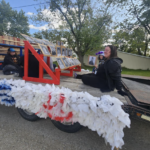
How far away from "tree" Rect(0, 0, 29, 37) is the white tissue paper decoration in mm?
27316

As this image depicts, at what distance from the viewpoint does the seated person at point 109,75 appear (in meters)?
2.39

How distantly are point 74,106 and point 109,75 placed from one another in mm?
1056

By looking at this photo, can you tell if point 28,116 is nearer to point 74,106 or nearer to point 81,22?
point 74,106

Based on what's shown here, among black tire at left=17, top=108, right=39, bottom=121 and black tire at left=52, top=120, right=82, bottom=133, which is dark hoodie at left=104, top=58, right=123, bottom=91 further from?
black tire at left=17, top=108, right=39, bottom=121

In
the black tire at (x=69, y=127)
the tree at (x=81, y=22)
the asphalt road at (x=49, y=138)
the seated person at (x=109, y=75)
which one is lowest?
the asphalt road at (x=49, y=138)

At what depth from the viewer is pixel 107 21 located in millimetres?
14875

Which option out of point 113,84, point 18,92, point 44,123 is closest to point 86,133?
point 44,123

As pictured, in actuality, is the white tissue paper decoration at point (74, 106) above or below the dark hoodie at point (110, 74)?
below

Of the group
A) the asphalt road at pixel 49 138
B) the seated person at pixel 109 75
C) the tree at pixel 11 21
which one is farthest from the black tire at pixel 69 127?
the tree at pixel 11 21

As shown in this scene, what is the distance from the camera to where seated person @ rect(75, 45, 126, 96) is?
94.1 inches

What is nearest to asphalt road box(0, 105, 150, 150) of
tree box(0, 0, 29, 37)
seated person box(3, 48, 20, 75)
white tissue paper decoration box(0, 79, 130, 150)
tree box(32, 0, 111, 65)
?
white tissue paper decoration box(0, 79, 130, 150)

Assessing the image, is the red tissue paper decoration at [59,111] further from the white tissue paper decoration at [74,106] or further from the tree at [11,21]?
the tree at [11,21]

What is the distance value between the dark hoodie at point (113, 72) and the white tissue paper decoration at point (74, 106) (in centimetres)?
67

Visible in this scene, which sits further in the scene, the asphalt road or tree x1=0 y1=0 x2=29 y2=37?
tree x1=0 y1=0 x2=29 y2=37
